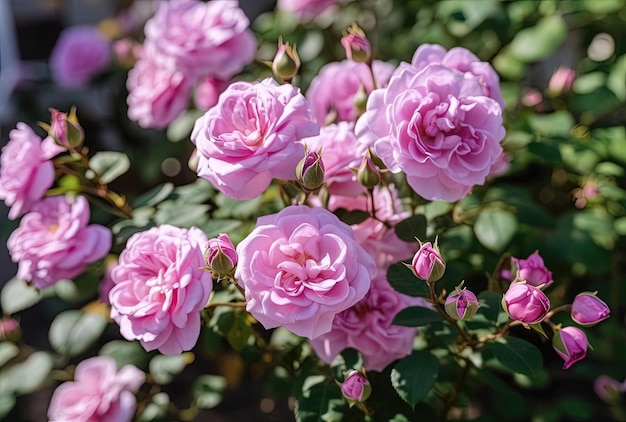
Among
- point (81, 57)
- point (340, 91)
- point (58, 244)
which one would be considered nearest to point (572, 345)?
point (340, 91)

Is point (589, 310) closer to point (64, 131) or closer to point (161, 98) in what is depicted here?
point (64, 131)

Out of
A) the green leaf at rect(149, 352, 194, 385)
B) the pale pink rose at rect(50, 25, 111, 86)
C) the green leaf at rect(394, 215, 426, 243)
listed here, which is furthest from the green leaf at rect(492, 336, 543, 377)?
the pale pink rose at rect(50, 25, 111, 86)

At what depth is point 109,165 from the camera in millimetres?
1144

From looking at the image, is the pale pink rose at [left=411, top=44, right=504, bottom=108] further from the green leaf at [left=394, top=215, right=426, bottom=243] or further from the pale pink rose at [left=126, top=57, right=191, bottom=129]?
the pale pink rose at [left=126, top=57, right=191, bottom=129]

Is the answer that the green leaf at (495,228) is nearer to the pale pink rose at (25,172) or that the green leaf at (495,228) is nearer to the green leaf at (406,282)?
the green leaf at (406,282)

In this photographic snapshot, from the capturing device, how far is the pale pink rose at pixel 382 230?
0.92 metres

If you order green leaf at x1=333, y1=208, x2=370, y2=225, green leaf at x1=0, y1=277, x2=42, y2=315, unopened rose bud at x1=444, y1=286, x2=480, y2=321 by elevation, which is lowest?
green leaf at x1=0, y1=277, x2=42, y2=315

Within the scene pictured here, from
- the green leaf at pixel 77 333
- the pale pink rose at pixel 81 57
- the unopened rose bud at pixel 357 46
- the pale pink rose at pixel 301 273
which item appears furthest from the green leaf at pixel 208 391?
the pale pink rose at pixel 81 57

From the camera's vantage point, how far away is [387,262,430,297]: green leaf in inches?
32.5

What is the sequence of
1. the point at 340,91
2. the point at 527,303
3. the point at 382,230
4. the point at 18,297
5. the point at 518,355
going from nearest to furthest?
1. the point at 527,303
2. the point at 518,355
3. the point at 382,230
4. the point at 340,91
5. the point at 18,297

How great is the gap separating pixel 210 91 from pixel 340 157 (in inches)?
22.0

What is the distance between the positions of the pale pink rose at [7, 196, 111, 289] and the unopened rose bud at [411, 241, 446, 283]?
49 cm

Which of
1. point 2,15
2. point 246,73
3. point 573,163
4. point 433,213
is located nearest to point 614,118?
point 573,163

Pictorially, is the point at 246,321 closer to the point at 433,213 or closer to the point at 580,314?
the point at 433,213
